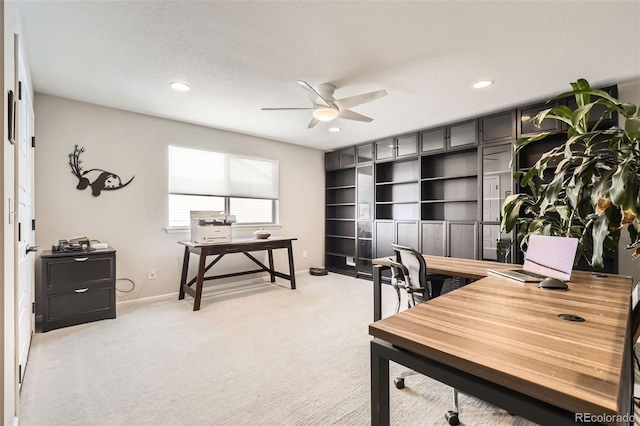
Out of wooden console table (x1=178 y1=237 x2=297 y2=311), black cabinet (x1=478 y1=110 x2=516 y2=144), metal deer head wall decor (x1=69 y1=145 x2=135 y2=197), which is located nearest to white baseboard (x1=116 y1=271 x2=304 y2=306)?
wooden console table (x1=178 y1=237 x2=297 y2=311)

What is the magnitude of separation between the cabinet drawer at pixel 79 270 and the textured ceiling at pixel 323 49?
1.73 metres

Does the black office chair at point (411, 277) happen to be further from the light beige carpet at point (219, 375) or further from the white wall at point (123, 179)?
the white wall at point (123, 179)

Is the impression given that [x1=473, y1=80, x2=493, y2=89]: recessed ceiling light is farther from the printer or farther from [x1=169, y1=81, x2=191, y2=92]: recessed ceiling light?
the printer

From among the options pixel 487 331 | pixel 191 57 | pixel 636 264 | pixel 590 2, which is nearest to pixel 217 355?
pixel 487 331

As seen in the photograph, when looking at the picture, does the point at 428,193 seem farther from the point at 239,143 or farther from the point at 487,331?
the point at 487,331

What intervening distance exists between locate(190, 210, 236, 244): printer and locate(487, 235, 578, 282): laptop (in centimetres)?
304

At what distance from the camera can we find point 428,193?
4.62 m

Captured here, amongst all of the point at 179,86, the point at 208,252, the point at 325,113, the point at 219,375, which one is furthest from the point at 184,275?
the point at 325,113

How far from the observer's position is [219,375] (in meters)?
2.04

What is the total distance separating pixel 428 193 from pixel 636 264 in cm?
237

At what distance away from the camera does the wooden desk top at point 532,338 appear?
64 cm

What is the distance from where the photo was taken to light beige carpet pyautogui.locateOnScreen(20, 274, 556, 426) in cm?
164

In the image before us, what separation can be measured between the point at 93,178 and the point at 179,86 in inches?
62.3

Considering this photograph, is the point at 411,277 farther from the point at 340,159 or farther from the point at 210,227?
the point at 340,159
